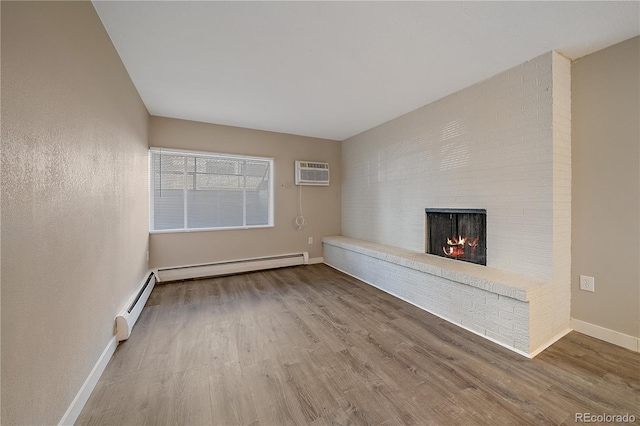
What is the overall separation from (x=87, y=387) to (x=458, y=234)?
342 cm

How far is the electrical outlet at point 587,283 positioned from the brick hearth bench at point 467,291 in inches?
17.9

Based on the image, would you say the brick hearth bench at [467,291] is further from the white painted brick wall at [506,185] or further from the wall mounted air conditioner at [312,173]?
the wall mounted air conditioner at [312,173]

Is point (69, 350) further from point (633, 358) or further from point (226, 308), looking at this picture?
point (633, 358)

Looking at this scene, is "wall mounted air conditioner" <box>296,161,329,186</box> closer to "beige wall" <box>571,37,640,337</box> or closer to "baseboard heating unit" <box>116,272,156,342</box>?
"baseboard heating unit" <box>116,272,156,342</box>

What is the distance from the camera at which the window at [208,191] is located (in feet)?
12.0

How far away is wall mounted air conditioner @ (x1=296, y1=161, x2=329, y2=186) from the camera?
177 inches

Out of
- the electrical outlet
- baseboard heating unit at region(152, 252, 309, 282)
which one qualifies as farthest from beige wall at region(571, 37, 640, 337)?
baseboard heating unit at region(152, 252, 309, 282)

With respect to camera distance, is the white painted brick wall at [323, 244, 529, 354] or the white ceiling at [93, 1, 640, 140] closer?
the white ceiling at [93, 1, 640, 140]

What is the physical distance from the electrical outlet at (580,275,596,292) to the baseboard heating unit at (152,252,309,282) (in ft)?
11.6

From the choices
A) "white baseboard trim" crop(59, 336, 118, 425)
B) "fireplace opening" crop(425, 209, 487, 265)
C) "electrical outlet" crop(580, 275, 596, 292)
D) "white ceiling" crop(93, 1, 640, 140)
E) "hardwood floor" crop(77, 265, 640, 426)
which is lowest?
"hardwood floor" crop(77, 265, 640, 426)

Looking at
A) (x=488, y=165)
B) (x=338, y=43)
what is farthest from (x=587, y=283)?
(x=338, y=43)

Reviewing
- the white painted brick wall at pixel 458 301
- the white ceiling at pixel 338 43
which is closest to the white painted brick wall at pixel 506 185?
the white painted brick wall at pixel 458 301

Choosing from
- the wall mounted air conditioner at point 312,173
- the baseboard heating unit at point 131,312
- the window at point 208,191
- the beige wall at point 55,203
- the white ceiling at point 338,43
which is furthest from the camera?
the wall mounted air conditioner at point 312,173

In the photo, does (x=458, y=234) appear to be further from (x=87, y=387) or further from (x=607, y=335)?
(x=87, y=387)
